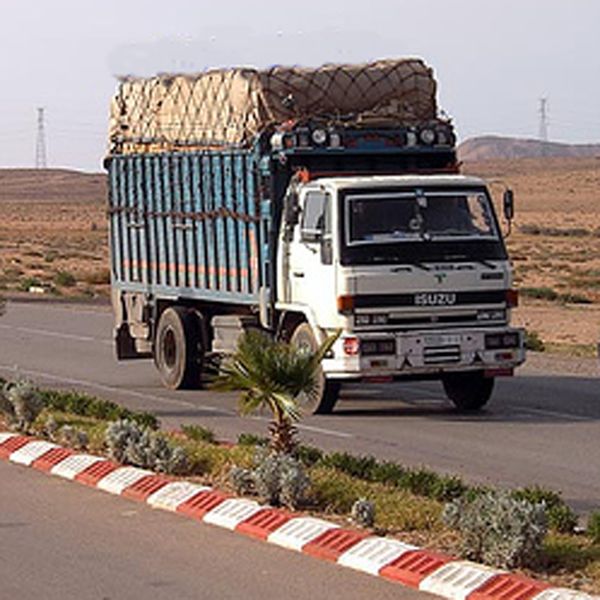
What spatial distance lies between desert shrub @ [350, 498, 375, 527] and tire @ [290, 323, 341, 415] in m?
7.45

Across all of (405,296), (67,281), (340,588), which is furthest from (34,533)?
(67,281)

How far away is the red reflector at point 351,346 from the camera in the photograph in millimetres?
17672

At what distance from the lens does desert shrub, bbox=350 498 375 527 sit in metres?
10.7

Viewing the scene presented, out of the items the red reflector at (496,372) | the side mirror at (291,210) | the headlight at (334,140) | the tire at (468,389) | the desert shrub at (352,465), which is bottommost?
the tire at (468,389)

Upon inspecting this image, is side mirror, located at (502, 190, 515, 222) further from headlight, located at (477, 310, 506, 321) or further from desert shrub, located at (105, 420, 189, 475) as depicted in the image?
desert shrub, located at (105, 420, 189, 475)

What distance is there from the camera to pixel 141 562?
1029cm

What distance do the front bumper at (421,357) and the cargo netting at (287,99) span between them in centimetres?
284

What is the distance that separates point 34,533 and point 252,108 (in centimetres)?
904

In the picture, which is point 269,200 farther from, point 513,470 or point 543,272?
point 543,272

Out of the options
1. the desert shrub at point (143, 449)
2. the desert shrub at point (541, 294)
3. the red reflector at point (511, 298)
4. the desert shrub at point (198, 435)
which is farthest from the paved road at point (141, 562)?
the desert shrub at point (541, 294)

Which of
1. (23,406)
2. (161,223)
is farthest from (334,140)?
(23,406)

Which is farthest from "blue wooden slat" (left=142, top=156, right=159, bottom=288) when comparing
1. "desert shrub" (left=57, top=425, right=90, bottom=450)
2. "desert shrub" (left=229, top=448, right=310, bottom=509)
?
"desert shrub" (left=229, top=448, right=310, bottom=509)

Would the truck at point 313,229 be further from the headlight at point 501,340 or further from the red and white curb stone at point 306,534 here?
the red and white curb stone at point 306,534

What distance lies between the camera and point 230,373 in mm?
12250
